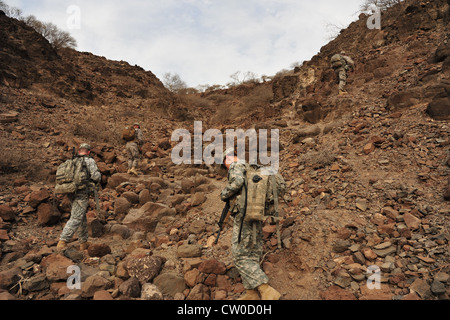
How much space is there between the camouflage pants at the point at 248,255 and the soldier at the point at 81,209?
287cm

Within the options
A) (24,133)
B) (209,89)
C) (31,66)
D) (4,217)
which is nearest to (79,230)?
(4,217)

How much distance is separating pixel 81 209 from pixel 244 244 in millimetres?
3066

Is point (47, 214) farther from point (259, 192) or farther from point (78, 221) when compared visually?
point (259, 192)

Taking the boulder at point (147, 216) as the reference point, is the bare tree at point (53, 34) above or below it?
above

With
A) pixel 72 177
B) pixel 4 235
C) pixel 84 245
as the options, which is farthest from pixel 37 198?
pixel 84 245

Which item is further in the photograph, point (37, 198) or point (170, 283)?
point (37, 198)

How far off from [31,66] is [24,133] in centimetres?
682

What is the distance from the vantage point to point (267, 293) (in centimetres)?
266

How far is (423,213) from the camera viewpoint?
3371 millimetres

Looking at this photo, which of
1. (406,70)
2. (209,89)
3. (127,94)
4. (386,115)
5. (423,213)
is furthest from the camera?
(209,89)

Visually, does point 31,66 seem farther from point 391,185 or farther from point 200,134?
point 391,185

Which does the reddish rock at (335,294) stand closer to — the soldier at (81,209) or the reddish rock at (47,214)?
the soldier at (81,209)

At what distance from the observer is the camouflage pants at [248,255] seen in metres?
2.74

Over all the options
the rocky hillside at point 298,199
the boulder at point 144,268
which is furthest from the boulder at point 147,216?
the boulder at point 144,268
